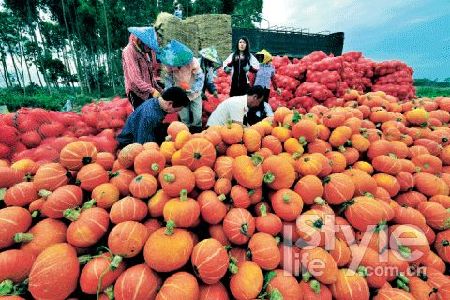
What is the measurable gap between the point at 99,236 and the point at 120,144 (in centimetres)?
223

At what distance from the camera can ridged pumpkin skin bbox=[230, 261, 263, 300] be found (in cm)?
143

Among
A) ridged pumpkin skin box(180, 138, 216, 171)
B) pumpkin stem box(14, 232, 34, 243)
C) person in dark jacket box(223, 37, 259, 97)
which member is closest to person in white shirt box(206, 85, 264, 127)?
ridged pumpkin skin box(180, 138, 216, 171)

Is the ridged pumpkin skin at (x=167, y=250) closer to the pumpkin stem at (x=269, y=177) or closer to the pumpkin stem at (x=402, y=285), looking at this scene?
the pumpkin stem at (x=269, y=177)

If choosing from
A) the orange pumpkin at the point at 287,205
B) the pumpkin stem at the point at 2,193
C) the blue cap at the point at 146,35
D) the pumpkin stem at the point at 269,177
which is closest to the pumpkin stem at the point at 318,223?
the orange pumpkin at the point at 287,205

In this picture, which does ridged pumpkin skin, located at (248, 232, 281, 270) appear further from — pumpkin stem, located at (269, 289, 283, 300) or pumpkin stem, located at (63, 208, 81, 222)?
pumpkin stem, located at (63, 208, 81, 222)

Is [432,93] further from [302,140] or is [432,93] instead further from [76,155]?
[76,155]

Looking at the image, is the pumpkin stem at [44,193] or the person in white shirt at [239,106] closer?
the pumpkin stem at [44,193]

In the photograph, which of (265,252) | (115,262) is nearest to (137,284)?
(115,262)

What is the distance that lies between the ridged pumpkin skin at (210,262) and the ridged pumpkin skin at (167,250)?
70mm

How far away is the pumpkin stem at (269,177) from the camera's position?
6.17 ft

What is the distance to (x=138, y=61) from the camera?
14.5 feet

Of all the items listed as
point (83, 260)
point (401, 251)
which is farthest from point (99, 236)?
point (401, 251)

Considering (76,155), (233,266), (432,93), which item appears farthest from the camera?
(432,93)

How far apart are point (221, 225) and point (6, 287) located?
1218 mm
